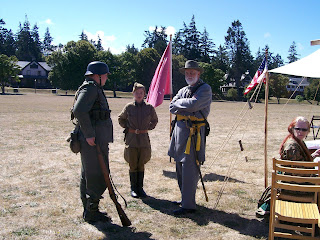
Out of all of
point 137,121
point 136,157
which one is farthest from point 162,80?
point 136,157

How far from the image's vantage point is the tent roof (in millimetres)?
6183

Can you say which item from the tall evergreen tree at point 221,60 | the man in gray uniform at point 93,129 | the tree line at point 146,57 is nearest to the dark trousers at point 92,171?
the man in gray uniform at point 93,129

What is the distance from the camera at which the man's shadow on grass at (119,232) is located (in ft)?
13.6

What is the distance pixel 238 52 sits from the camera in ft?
266

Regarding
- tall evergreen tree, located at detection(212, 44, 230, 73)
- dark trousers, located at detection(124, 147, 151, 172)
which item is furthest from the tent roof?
tall evergreen tree, located at detection(212, 44, 230, 73)

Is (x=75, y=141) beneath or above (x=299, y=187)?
above

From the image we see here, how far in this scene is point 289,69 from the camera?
643 centimetres

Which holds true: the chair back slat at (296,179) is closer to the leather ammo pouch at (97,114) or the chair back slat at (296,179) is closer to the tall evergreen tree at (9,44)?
the leather ammo pouch at (97,114)

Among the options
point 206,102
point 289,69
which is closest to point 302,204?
point 206,102

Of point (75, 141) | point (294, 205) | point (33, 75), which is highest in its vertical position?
point (33, 75)

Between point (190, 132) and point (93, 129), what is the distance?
58.6 inches

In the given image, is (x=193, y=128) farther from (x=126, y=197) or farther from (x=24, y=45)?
(x=24, y=45)

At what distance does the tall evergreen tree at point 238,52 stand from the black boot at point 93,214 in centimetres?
7852

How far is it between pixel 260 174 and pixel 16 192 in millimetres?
5362
